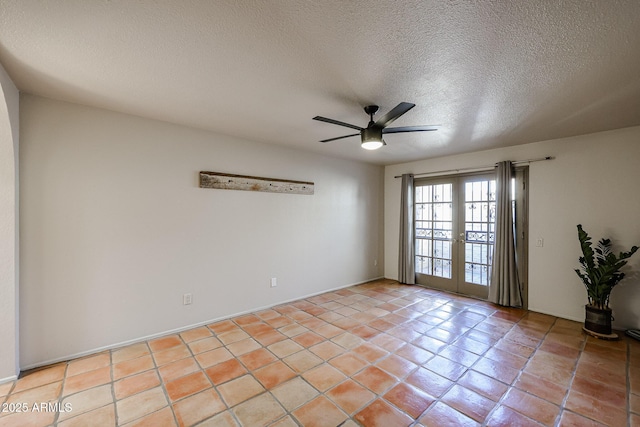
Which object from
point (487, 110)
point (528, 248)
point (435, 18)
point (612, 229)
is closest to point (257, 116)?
point (435, 18)

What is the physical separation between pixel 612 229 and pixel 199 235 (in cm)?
511

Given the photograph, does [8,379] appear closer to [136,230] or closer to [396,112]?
[136,230]

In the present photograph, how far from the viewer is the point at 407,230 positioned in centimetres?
530

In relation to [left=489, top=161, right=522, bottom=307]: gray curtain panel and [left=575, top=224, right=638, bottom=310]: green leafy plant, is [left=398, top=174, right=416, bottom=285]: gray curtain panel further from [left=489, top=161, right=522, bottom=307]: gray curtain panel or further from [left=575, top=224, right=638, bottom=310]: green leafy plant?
[left=575, top=224, right=638, bottom=310]: green leafy plant

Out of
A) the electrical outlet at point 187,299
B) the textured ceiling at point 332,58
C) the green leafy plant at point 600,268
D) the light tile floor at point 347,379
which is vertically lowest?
the light tile floor at point 347,379

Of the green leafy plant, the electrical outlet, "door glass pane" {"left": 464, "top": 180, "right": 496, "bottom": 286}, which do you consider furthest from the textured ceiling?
the electrical outlet

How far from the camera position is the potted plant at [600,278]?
10.0ft

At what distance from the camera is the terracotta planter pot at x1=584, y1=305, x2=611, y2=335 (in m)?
3.08

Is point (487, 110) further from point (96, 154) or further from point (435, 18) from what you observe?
point (96, 154)

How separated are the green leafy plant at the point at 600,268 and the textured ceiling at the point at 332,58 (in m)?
1.46

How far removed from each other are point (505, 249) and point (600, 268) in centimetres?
104

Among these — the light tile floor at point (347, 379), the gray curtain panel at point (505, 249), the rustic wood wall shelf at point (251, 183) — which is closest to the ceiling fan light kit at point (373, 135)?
the rustic wood wall shelf at point (251, 183)

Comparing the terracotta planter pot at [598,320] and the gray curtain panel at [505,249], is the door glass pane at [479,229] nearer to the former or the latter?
the gray curtain panel at [505,249]

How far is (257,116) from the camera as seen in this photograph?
293 cm
